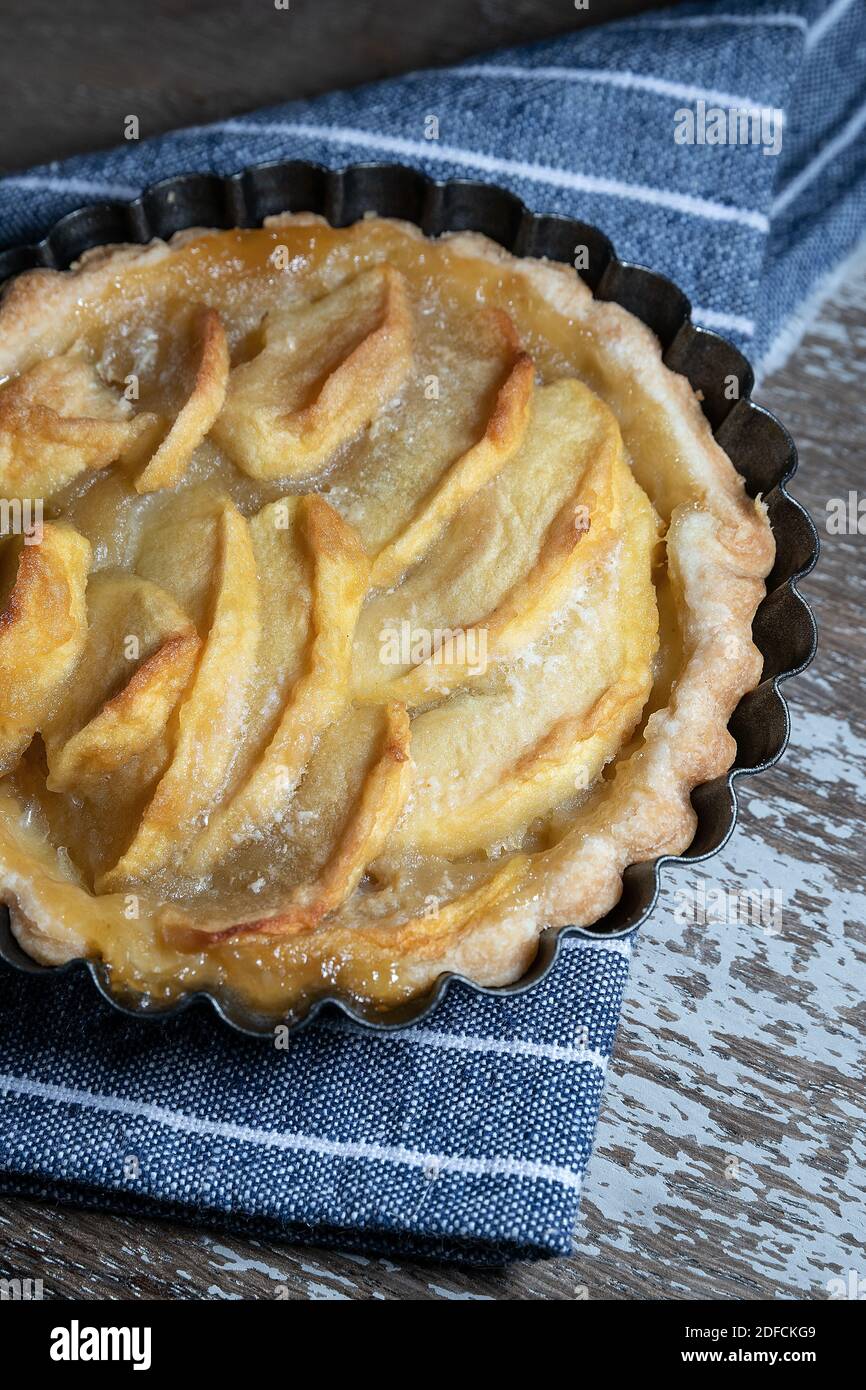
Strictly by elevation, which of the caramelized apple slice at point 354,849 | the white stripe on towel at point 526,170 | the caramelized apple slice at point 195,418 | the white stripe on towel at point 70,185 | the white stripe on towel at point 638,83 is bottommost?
the caramelized apple slice at point 354,849

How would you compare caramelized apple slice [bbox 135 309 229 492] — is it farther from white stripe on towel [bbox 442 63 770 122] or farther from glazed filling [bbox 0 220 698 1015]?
white stripe on towel [bbox 442 63 770 122]

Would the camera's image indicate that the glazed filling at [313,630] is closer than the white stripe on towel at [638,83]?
Yes

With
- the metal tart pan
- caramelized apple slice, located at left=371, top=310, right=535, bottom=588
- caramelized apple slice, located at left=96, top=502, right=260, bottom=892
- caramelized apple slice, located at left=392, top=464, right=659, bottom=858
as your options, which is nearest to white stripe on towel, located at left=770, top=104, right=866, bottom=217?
the metal tart pan

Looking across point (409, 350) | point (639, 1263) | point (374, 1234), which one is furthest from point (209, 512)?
point (639, 1263)

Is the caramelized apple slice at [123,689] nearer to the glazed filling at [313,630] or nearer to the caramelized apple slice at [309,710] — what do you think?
the glazed filling at [313,630]

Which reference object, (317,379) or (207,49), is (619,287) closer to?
(317,379)

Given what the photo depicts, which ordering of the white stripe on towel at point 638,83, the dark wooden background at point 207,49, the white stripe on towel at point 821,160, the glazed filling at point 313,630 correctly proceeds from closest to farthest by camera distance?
the glazed filling at point 313,630
the white stripe on towel at point 638,83
the white stripe on towel at point 821,160
the dark wooden background at point 207,49

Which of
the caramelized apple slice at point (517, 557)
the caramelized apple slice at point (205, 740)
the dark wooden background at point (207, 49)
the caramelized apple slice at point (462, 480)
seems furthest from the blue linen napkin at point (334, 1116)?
the dark wooden background at point (207, 49)
